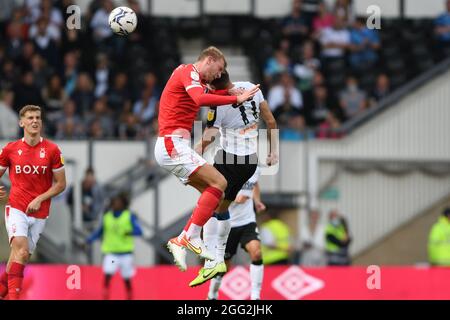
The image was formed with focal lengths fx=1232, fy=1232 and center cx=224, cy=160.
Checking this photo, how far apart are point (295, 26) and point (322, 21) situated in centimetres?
58

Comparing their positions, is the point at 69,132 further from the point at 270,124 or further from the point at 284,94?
the point at 270,124

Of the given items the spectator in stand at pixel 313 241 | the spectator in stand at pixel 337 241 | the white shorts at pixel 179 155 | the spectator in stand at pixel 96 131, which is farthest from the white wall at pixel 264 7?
the white shorts at pixel 179 155

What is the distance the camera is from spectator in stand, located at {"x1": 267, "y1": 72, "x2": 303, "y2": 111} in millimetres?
23987

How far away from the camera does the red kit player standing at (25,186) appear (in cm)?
1428

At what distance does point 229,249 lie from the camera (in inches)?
634

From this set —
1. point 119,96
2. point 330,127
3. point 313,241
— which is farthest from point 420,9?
point 119,96

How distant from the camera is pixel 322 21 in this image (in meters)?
25.8

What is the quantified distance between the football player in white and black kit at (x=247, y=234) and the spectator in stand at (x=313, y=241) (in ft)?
21.1

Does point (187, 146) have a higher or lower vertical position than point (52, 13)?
lower

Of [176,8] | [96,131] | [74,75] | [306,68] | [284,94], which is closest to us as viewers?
[96,131]

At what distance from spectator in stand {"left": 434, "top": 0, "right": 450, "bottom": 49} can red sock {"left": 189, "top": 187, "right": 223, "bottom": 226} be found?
13316 mm

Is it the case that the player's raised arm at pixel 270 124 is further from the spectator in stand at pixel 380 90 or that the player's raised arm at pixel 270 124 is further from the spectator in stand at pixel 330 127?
the spectator in stand at pixel 380 90

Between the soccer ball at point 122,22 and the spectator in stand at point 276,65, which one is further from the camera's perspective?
the spectator in stand at point 276,65

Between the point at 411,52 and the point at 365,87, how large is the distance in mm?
1554
